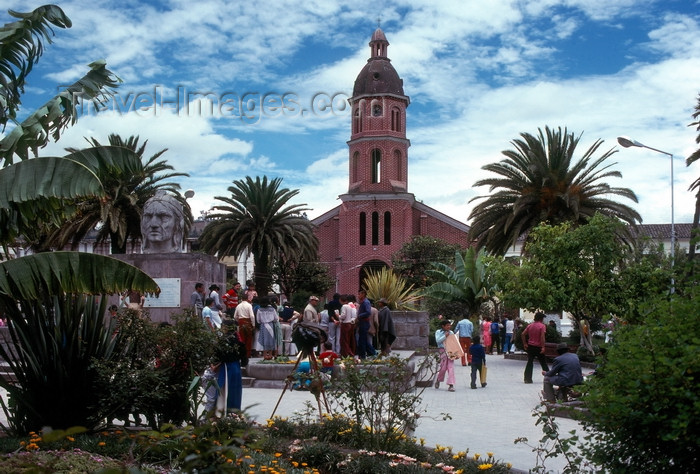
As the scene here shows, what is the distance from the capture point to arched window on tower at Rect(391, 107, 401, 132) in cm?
6781

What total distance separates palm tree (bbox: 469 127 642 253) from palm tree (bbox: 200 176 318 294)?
14260mm

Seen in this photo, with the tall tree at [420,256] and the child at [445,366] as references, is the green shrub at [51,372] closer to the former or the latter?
the child at [445,366]

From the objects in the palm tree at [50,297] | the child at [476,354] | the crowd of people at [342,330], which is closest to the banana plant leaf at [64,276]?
the palm tree at [50,297]

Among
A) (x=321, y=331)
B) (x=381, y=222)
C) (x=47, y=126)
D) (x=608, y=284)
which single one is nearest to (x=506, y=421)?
(x=321, y=331)

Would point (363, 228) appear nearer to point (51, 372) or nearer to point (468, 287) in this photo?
point (468, 287)

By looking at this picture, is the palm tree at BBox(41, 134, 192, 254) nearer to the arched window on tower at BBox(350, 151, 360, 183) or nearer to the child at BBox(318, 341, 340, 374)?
the child at BBox(318, 341, 340, 374)

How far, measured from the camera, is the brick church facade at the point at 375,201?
215ft

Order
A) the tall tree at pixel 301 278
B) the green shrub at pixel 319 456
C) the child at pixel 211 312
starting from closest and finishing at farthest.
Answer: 1. the green shrub at pixel 319 456
2. the child at pixel 211 312
3. the tall tree at pixel 301 278

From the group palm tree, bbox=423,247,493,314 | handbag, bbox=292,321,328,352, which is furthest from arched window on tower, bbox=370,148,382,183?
handbag, bbox=292,321,328,352

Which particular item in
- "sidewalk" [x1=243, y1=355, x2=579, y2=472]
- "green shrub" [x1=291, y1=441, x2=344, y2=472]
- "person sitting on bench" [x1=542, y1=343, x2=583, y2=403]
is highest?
"person sitting on bench" [x1=542, y1=343, x2=583, y2=403]

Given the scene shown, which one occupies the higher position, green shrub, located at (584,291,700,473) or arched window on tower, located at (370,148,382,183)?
arched window on tower, located at (370,148,382,183)

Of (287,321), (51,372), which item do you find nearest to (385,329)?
(287,321)

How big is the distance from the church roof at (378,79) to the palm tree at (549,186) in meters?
38.4

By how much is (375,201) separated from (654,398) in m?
61.3
